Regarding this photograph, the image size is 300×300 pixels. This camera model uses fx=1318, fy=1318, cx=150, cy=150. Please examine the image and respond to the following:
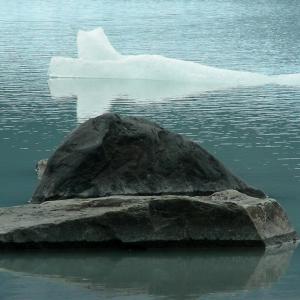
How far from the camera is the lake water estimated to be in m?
8.80

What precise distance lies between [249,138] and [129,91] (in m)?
7.10

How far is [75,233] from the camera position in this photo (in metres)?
9.68

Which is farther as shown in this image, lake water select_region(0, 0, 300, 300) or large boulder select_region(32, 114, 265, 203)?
large boulder select_region(32, 114, 265, 203)

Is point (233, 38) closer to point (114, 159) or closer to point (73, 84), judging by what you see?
point (73, 84)

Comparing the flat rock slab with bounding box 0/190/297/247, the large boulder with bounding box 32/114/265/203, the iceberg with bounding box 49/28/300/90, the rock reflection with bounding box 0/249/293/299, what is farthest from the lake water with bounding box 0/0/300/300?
the large boulder with bounding box 32/114/265/203

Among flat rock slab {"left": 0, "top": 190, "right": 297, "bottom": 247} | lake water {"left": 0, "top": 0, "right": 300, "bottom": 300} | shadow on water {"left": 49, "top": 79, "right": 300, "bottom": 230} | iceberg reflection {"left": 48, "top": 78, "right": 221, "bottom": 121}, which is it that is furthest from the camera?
iceberg reflection {"left": 48, "top": 78, "right": 221, "bottom": 121}

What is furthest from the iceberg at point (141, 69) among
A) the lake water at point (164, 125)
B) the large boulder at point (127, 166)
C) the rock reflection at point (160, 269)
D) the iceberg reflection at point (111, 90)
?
the rock reflection at point (160, 269)

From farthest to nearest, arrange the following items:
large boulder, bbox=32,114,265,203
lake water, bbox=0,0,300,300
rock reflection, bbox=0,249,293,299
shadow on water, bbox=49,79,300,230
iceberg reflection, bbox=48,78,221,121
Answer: iceberg reflection, bbox=48,78,221,121 → shadow on water, bbox=49,79,300,230 → large boulder, bbox=32,114,265,203 → lake water, bbox=0,0,300,300 → rock reflection, bbox=0,249,293,299

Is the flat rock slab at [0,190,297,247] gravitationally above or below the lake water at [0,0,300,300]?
above

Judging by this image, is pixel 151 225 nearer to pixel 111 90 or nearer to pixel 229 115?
pixel 229 115

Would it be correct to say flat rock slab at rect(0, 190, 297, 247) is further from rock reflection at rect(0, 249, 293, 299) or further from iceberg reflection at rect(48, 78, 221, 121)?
iceberg reflection at rect(48, 78, 221, 121)

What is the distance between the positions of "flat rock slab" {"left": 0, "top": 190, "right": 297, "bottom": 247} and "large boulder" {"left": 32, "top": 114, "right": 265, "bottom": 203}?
1.10 meters

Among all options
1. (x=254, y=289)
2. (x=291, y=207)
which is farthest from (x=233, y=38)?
(x=254, y=289)

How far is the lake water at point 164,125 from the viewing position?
8797 millimetres
